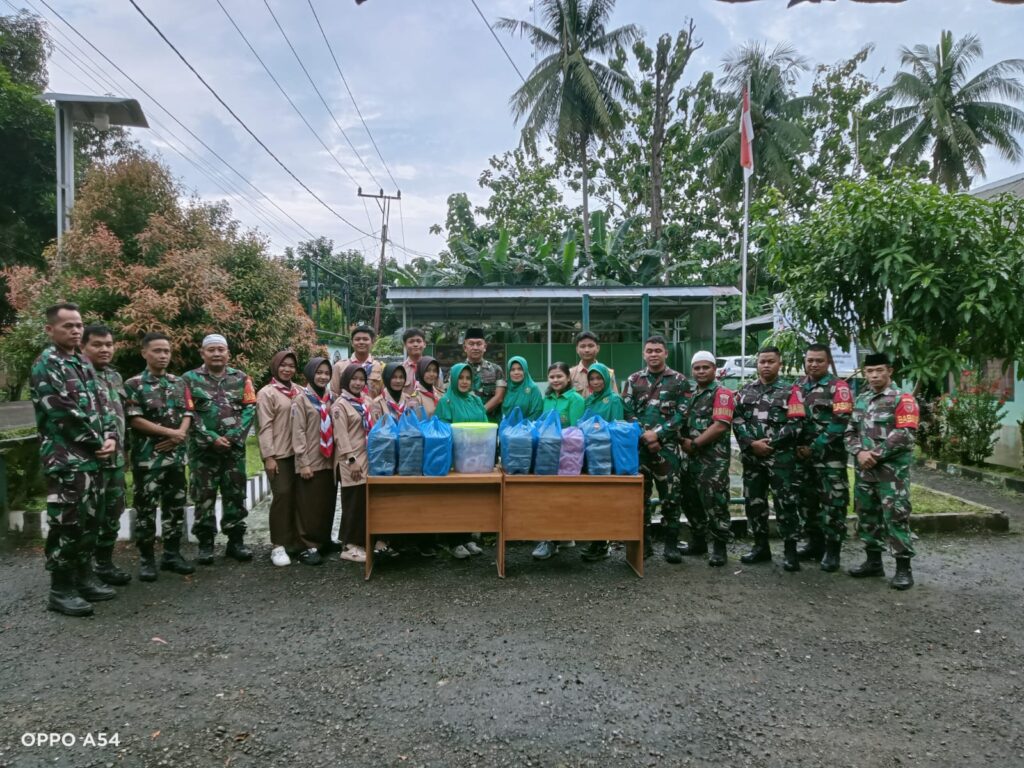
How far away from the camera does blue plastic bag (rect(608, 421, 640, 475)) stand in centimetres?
427

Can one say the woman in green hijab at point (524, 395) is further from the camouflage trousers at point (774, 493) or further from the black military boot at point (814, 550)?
the black military boot at point (814, 550)

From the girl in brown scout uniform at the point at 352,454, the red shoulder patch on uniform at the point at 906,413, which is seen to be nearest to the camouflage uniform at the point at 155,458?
the girl in brown scout uniform at the point at 352,454

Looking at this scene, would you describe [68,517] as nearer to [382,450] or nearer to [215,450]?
[215,450]

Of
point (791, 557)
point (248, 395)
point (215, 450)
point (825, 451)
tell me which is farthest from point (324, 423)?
point (825, 451)

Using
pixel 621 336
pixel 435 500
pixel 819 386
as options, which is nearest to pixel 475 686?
pixel 435 500

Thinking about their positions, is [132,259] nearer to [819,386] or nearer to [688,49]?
[819,386]

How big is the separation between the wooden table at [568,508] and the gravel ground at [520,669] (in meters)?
0.37

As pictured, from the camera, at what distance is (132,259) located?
23.7 ft

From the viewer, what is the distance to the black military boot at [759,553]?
4.64m

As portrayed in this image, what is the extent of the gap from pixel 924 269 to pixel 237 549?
19.8 ft

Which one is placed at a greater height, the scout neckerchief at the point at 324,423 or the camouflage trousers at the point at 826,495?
the scout neckerchief at the point at 324,423

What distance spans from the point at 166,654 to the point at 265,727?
3.30ft

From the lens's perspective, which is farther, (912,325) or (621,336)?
(621,336)

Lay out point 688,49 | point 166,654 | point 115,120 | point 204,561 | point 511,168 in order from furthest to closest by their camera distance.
Answer: point 511,168, point 688,49, point 115,120, point 204,561, point 166,654
